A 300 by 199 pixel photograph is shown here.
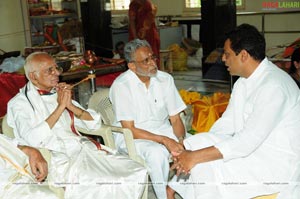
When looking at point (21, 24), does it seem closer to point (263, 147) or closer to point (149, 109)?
point (149, 109)

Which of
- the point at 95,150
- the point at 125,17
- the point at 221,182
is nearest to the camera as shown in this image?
the point at 221,182

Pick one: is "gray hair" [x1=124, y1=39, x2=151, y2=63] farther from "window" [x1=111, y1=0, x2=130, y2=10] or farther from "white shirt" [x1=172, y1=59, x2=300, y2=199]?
"window" [x1=111, y1=0, x2=130, y2=10]

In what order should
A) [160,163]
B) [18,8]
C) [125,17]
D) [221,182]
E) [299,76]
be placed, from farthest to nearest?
1. [125,17]
2. [18,8]
3. [299,76]
4. [160,163]
5. [221,182]

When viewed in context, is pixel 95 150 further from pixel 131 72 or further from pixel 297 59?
pixel 297 59

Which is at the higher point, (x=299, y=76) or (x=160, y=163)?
(x=299, y=76)

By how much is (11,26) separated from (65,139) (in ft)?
16.0

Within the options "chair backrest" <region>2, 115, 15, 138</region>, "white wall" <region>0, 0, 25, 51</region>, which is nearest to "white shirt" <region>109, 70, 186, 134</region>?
"chair backrest" <region>2, 115, 15, 138</region>

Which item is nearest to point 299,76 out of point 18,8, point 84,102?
point 84,102

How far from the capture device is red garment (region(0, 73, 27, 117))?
418 centimetres

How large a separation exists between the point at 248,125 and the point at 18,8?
5.80 metres

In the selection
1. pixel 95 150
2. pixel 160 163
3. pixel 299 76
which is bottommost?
pixel 160 163

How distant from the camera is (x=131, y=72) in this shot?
9.02 feet

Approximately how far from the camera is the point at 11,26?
6.79 meters

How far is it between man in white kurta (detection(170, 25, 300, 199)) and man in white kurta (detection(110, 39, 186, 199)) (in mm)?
472
